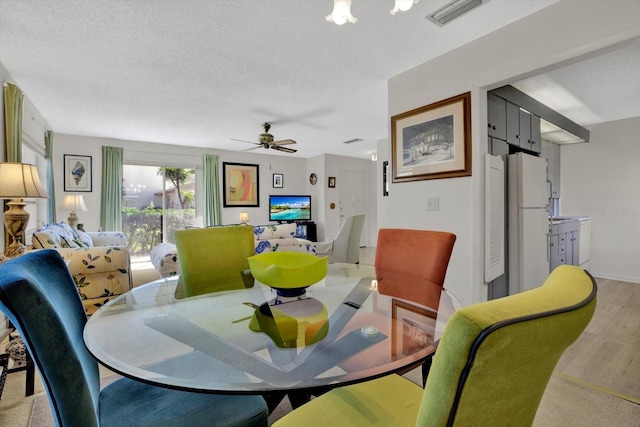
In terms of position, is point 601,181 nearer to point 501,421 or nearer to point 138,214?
point 501,421

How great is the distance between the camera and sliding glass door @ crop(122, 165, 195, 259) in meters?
5.96

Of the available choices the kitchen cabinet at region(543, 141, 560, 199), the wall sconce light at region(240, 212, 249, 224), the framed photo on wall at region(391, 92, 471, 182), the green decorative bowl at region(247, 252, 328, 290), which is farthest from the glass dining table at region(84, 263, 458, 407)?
the wall sconce light at region(240, 212, 249, 224)

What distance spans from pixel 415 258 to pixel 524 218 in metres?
1.63

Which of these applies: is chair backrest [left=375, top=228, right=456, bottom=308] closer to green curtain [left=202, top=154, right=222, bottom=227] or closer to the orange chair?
the orange chair

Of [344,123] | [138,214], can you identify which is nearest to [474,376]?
[344,123]

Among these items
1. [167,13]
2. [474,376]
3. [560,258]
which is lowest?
[560,258]

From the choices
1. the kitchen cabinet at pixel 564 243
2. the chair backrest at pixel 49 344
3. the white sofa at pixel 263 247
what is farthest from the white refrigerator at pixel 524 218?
the chair backrest at pixel 49 344

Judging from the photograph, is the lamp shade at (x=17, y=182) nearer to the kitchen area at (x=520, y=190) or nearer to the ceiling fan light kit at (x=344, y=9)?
the ceiling fan light kit at (x=344, y=9)

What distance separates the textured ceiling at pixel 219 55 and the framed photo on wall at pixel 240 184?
2.50m

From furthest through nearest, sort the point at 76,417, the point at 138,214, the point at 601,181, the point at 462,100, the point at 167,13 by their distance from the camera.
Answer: the point at 138,214 < the point at 601,181 < the point at 462,100 < the point at 167,13 < the point at 76,417

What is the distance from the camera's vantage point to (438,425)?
0.44 metres

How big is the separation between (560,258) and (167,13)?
5055 millimetres

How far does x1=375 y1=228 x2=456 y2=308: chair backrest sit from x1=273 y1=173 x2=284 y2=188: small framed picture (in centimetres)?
570

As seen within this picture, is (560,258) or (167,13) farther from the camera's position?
(560,258)
